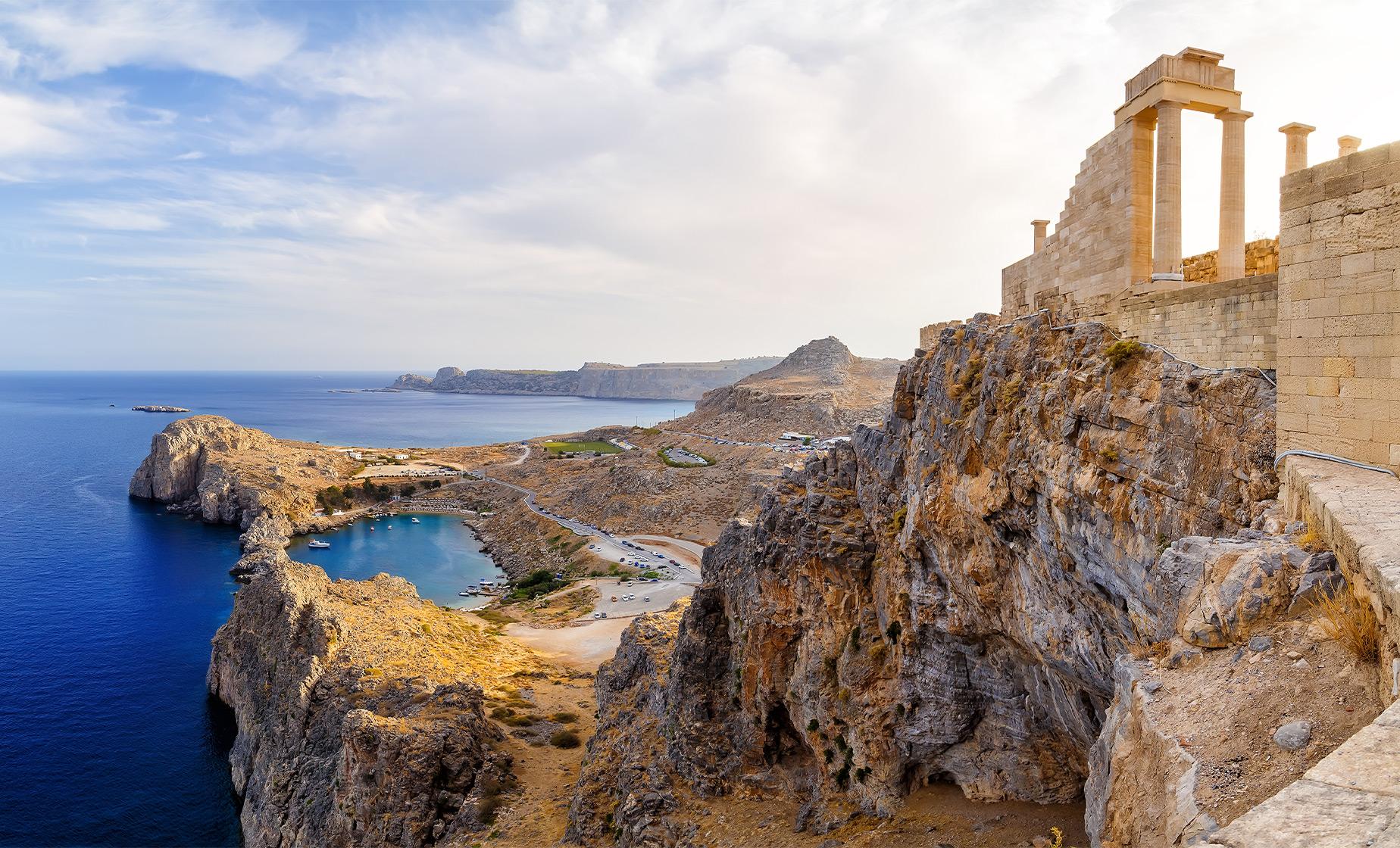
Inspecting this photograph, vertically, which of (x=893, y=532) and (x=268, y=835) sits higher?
(x=893, y=532)

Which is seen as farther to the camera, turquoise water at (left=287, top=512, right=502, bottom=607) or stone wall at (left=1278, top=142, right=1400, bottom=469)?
turquoise water at (left=287, top=512, right=502, bottom=607)

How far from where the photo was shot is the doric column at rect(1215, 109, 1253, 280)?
14805mm

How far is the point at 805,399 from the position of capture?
4060 inches

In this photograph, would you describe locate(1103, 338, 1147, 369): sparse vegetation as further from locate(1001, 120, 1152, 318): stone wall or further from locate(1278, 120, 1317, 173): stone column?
locate(1278, 120, 1317, 173): stone column

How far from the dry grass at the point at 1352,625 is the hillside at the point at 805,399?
7663cm

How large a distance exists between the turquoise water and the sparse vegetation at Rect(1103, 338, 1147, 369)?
193 ft

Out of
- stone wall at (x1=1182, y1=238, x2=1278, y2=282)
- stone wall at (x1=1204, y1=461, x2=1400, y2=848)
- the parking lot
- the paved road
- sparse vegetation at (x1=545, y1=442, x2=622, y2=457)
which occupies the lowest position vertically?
the parking lot

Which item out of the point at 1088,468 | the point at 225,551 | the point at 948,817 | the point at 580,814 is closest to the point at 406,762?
the point at 580,814

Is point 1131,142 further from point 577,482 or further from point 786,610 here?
point 577,482

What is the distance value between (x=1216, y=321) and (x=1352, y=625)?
7.62 meters

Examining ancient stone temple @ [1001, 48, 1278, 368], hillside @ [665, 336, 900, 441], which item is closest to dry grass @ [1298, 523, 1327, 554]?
ancient stone temple @ [1001, 48, 1278, 368]

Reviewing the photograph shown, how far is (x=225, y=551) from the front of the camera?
76312 mm

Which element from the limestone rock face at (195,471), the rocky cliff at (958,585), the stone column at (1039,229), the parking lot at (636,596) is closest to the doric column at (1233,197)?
the rocky cliff at (958,585)

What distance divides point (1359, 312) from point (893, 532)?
1349 centimetres
